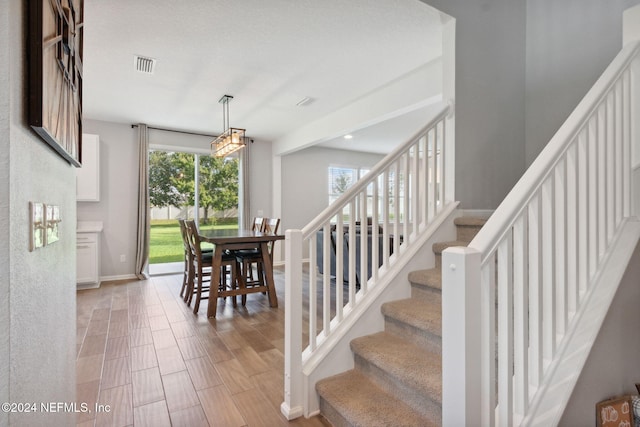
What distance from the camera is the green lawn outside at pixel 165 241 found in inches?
229

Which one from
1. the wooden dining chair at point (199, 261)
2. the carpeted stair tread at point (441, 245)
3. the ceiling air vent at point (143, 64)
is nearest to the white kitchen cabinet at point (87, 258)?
the wooden dining chair at point (199, 261)

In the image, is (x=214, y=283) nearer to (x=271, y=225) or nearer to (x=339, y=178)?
(x=271, y=225)

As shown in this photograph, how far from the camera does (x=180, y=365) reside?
7.66 feet

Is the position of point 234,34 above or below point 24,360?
above

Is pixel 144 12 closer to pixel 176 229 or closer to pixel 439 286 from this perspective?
pixel 439 286

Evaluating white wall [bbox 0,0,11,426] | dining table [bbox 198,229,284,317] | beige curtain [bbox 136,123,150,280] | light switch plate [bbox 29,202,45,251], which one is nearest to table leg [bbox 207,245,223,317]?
dining table [bbox 198,229,284,317]

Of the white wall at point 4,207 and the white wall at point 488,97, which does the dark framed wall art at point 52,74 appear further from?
the white wall at point 488,97

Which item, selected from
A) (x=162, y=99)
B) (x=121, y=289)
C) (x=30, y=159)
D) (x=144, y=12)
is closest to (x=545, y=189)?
(x=30, y=159)

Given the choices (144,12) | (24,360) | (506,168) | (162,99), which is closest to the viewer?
(24,360)

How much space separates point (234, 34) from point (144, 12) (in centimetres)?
67

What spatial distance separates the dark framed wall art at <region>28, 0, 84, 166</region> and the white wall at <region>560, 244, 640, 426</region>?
6.14ft

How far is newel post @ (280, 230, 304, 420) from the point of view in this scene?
1.73 metres

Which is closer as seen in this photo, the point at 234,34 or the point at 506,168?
the point at 234,34

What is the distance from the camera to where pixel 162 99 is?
4.24m
